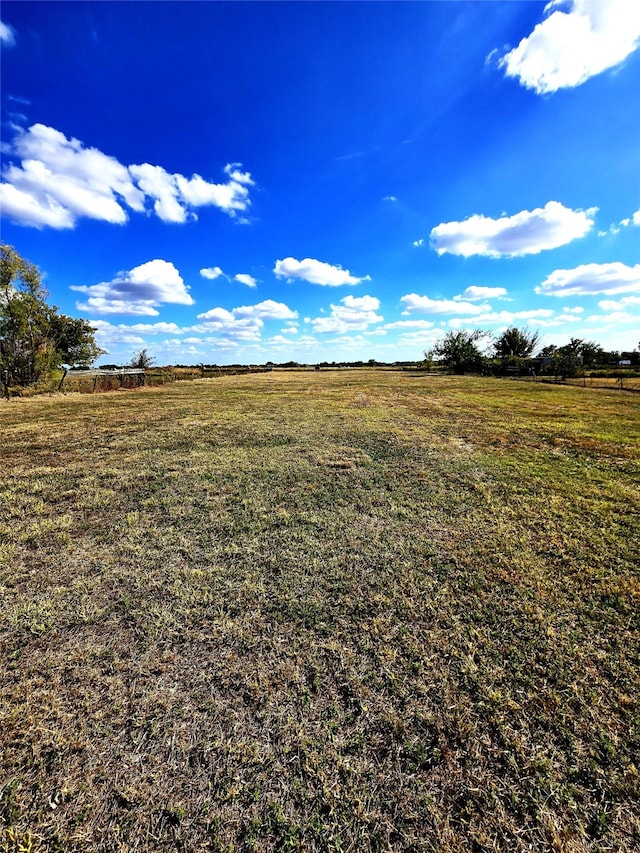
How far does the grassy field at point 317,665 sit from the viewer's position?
4.93 feet

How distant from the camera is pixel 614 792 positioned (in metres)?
1.59

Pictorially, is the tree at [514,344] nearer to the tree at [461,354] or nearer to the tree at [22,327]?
the tree at [461,354]

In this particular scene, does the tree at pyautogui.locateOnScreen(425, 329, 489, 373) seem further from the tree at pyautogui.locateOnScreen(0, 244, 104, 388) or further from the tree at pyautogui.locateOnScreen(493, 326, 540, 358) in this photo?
A: the tree at pyautogui.locateOnScreen(0, 244, 104, 388)

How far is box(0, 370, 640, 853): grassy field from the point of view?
1.50 meters

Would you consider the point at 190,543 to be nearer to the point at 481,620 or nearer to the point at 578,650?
the point at 481,620

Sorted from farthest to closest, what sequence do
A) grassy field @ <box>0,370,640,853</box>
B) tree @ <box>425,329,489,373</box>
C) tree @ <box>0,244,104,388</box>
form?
1. tree @ <box>425,329,489,373</box>
2. tree @ <box>0,244,104,388</box>
3. grassy field @ <box>0,370,640,853</box>

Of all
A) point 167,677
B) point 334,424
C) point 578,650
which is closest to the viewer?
point 167,677

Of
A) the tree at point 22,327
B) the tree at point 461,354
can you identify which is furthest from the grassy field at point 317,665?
the tree at point 461,354

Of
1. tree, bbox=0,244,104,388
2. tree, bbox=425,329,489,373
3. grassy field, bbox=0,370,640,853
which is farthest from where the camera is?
tree, bbox=425,329,489,373

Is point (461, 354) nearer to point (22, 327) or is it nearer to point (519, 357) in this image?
point (519, 357)

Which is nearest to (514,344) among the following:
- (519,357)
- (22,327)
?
(519,357)

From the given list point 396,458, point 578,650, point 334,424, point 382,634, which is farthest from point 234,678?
point 334,424

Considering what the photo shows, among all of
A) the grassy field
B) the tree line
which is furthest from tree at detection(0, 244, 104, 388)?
the tree line

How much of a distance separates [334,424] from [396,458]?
10.9 ft
